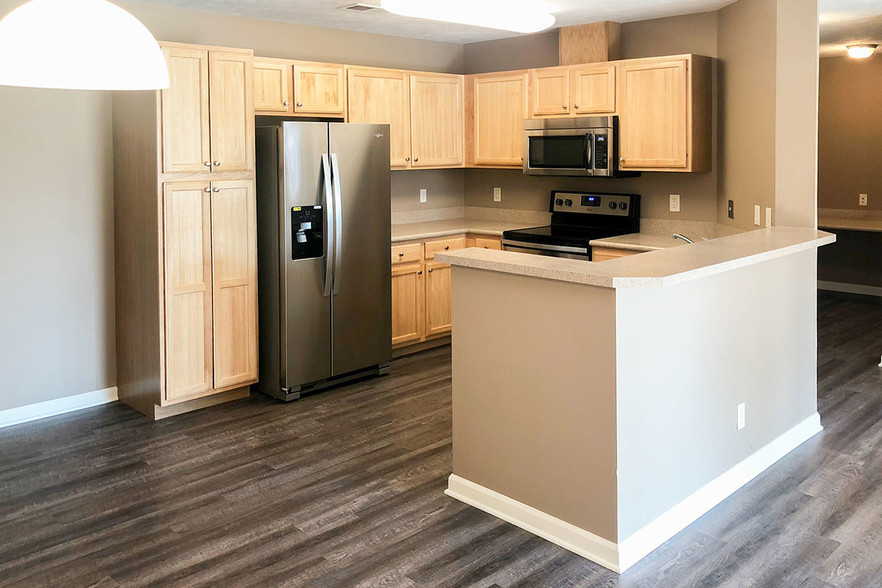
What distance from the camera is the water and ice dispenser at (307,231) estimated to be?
4.75 meters

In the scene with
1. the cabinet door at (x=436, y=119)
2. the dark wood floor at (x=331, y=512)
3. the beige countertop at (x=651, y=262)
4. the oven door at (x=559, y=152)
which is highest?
the cabinet door at (x=436, y=119)

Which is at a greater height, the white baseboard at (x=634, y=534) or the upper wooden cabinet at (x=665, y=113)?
the upper wooden cabinet at (x=665, y=113)

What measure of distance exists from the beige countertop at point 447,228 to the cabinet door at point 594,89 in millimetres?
1116

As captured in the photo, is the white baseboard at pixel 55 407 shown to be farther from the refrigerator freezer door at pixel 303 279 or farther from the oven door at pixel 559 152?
the oven door at pixel 559 152

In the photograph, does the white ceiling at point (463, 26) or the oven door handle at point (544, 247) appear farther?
the oven door handle at point (544, 247)

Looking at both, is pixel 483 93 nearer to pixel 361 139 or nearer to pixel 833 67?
pixel 361 139

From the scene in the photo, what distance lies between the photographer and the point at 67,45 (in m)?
1.43

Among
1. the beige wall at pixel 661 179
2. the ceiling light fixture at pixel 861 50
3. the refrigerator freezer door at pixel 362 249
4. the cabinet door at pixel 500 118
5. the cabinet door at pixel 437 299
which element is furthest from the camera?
the ceiling light fixture at pixel 861 50

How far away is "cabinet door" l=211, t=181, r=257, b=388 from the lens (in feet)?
15.0

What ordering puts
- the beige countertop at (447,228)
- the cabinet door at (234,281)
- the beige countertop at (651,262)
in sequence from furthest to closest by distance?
the beige countertop at (447,228) < the cabinet door at (234,281) < the beige countertop at (651,262)

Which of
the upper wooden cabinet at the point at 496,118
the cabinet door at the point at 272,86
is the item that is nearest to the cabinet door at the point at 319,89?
the cabinet door at the point at 272,86

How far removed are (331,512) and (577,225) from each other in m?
3.52

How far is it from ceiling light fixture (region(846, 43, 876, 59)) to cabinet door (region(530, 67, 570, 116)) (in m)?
3.22

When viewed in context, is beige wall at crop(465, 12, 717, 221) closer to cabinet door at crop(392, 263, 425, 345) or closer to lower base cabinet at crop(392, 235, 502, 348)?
lower base cabinet at crop(392, 235, 502, 348)
